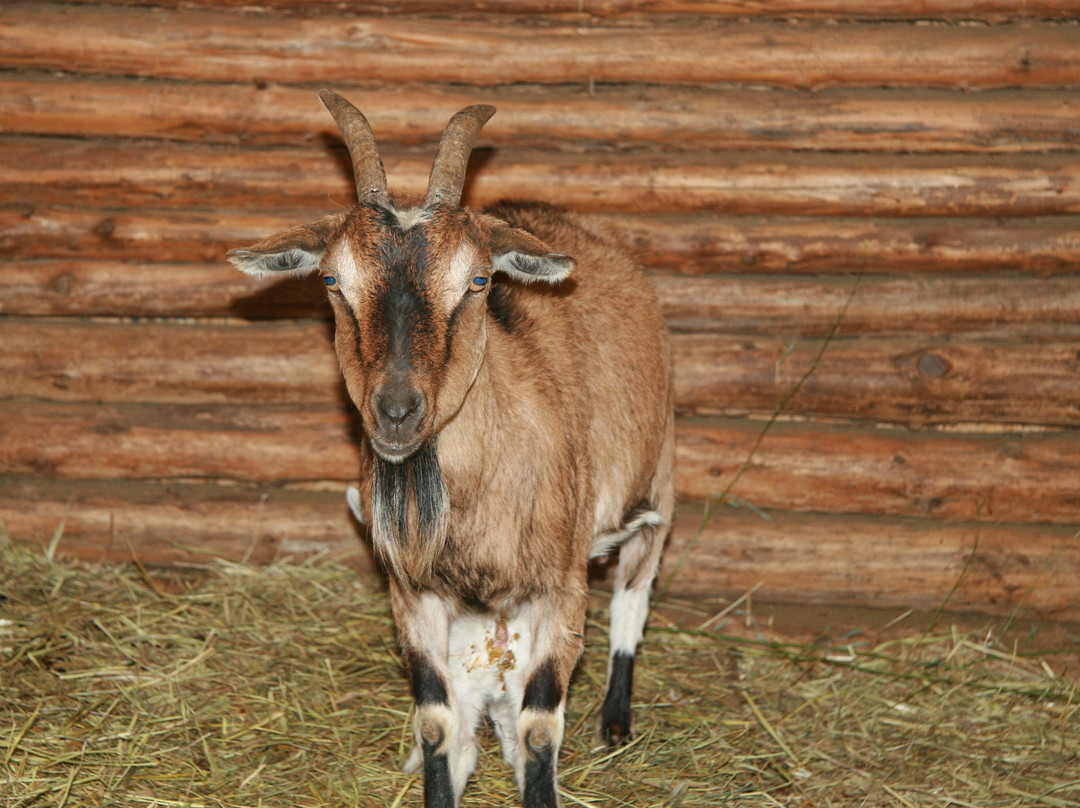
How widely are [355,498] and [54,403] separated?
2.07 metres

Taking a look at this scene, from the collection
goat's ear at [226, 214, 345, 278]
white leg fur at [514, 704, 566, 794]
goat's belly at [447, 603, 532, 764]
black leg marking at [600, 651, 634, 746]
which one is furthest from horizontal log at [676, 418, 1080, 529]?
goat's ear at [226, 214, 345, 278]

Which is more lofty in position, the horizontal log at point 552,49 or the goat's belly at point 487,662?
the horizontal log at point 552,49

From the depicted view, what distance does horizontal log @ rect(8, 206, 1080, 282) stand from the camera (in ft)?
18.5

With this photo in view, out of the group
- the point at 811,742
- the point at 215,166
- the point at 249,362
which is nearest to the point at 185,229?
the point at 215,166

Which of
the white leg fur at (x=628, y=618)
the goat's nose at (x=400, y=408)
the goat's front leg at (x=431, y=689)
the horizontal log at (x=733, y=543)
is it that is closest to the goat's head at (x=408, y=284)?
the goat's nose at (x=400, y=408)

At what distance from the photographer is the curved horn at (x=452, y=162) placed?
3.99 metres

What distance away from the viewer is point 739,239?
5.68m

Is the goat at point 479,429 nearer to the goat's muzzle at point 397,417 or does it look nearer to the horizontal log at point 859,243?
the goat's muzzle at point 397,417

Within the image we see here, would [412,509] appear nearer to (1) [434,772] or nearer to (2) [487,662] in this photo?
(2) [487,662]

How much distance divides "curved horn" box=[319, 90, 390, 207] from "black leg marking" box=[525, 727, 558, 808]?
2169mm

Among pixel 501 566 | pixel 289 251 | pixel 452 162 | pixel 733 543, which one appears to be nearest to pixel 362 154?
pixel 452 162

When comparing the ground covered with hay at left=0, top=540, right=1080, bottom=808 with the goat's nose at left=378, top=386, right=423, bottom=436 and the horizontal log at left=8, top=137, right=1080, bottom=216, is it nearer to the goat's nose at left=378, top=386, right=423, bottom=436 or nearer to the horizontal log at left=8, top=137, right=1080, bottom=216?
the goat's nose at left=378, top=386, right=423, bottom=436

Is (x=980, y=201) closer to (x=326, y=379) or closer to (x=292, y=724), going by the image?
(x=326, y=379)

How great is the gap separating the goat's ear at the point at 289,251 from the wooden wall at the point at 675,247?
1.64 metres
